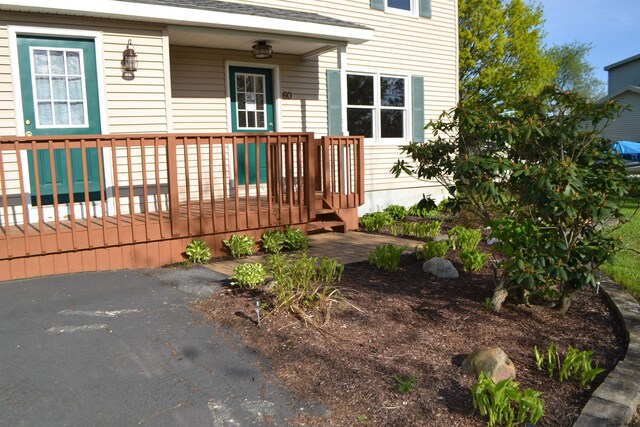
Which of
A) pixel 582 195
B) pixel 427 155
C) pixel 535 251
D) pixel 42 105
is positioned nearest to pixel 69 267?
pixel 42 105

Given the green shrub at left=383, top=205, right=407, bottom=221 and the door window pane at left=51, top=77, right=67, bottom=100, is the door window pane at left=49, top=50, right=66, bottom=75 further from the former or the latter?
the green shrub at left=383, top=205, right=407, bottom=221

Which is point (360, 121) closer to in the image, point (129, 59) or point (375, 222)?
point (375, 222)

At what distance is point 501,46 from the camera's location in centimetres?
2138

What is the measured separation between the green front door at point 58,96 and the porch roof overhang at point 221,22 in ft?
1.39

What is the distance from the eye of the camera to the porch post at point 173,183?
565 cm

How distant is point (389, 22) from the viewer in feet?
33.7

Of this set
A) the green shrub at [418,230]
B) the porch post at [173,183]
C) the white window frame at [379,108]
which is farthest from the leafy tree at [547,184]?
the white window frame at [379,108]

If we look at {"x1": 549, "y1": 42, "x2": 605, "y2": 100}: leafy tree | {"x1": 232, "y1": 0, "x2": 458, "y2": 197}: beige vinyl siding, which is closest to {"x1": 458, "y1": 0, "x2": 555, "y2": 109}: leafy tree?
{"x1": 232, "y1": 0, "x2": 458, "y2": 197}: beige vinyl siding

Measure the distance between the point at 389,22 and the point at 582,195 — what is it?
25.9ft

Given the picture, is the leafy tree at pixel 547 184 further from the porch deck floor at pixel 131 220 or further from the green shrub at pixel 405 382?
the porch deck floor at pixel 131 220

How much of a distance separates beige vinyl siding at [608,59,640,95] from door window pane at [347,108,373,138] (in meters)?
28.1

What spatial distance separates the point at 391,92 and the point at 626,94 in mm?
23914

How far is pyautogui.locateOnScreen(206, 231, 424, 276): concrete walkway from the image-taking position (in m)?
5.81

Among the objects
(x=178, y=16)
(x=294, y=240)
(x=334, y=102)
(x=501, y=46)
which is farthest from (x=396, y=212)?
(x=501, y=46)
